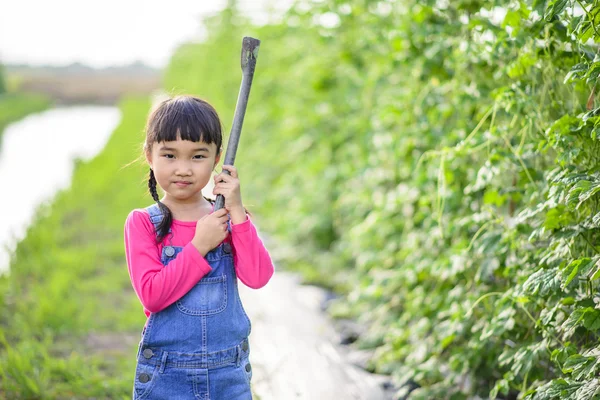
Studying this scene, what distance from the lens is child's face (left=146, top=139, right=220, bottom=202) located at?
6.18ft

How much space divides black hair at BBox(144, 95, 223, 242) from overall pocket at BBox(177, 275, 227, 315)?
0.17 m

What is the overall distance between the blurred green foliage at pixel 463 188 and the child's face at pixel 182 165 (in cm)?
59

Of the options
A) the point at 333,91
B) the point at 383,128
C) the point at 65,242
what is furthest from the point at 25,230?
the point at 383,128

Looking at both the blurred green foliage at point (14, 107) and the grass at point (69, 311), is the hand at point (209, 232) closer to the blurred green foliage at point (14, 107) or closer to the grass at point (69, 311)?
the grass at point (69, 311)

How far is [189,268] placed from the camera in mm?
1826

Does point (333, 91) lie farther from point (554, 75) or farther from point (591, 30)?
point (591, 30)

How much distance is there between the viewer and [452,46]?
3211 mm

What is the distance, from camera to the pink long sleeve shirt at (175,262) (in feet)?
5.98

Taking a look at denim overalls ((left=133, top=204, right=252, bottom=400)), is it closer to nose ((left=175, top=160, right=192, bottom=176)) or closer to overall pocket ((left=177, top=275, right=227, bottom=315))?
overall pocket ((left=177, top=275, right=227, bottom=315))

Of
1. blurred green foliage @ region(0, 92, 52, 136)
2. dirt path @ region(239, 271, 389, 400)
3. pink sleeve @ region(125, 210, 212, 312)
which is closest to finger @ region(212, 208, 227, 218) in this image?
pink sleeve @ region(125, 210, 212, 312)

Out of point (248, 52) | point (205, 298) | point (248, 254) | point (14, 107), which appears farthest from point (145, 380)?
point (14, 107)

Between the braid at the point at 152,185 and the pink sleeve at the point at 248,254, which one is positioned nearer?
the pink sleeve at the point at 248,254

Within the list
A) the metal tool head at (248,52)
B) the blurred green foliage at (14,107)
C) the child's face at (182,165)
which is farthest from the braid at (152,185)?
the blurred green foliage at (14,107)

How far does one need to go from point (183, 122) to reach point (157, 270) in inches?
15.9
